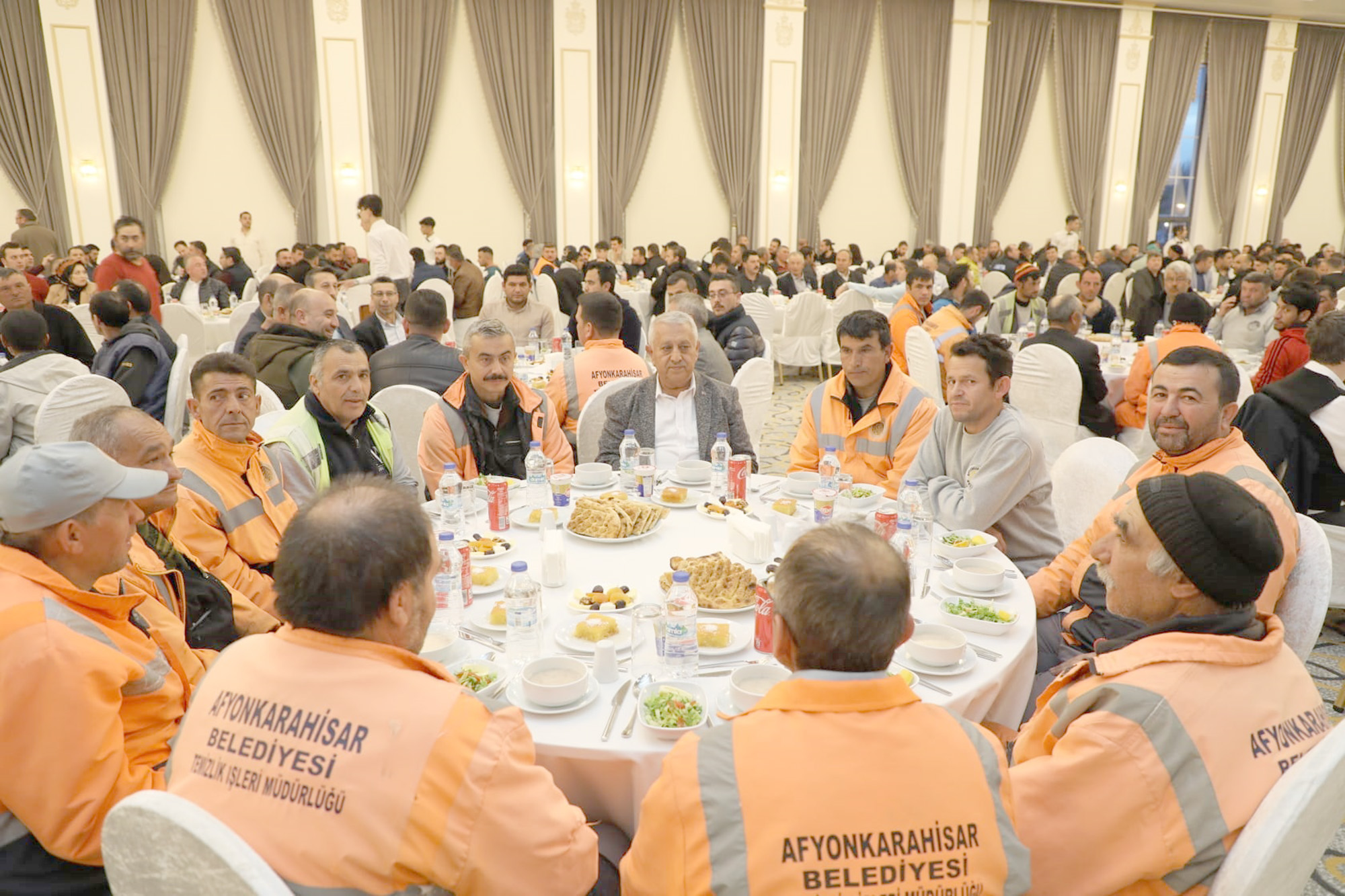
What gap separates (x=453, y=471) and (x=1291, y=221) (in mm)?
18918

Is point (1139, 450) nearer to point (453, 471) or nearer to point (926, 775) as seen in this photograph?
point (453, 471)

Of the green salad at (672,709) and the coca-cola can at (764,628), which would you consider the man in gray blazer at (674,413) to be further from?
the green salad at (672,709)

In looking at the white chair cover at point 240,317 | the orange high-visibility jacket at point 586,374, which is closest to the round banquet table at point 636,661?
the orange high-visibility jacket at point 586,374

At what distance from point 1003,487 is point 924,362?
Answer: 3.09m

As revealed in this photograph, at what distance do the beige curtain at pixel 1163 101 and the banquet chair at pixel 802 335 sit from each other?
9.67 meters

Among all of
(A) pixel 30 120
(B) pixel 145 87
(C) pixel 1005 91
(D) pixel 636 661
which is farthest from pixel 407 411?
(C) pixel 1005 91

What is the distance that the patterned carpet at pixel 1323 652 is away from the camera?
2568 mm

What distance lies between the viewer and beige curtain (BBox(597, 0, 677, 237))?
12.8m

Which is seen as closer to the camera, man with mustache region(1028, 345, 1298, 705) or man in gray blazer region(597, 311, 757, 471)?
man with mustache region(1028, 345, 1298, 705)

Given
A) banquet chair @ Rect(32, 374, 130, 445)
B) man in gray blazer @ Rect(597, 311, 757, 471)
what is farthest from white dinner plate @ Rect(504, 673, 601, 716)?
banquet chair @ Rect(32, 374, 130, 445)

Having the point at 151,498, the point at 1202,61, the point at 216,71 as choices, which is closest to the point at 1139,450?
the point at 151,498

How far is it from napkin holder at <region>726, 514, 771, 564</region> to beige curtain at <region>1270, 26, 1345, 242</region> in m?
17.9

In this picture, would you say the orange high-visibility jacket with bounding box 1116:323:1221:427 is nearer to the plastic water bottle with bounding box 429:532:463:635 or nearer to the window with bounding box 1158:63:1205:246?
the plastic water bottle with bounding box 429:532:463:635

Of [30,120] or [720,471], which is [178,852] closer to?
[720,471]
